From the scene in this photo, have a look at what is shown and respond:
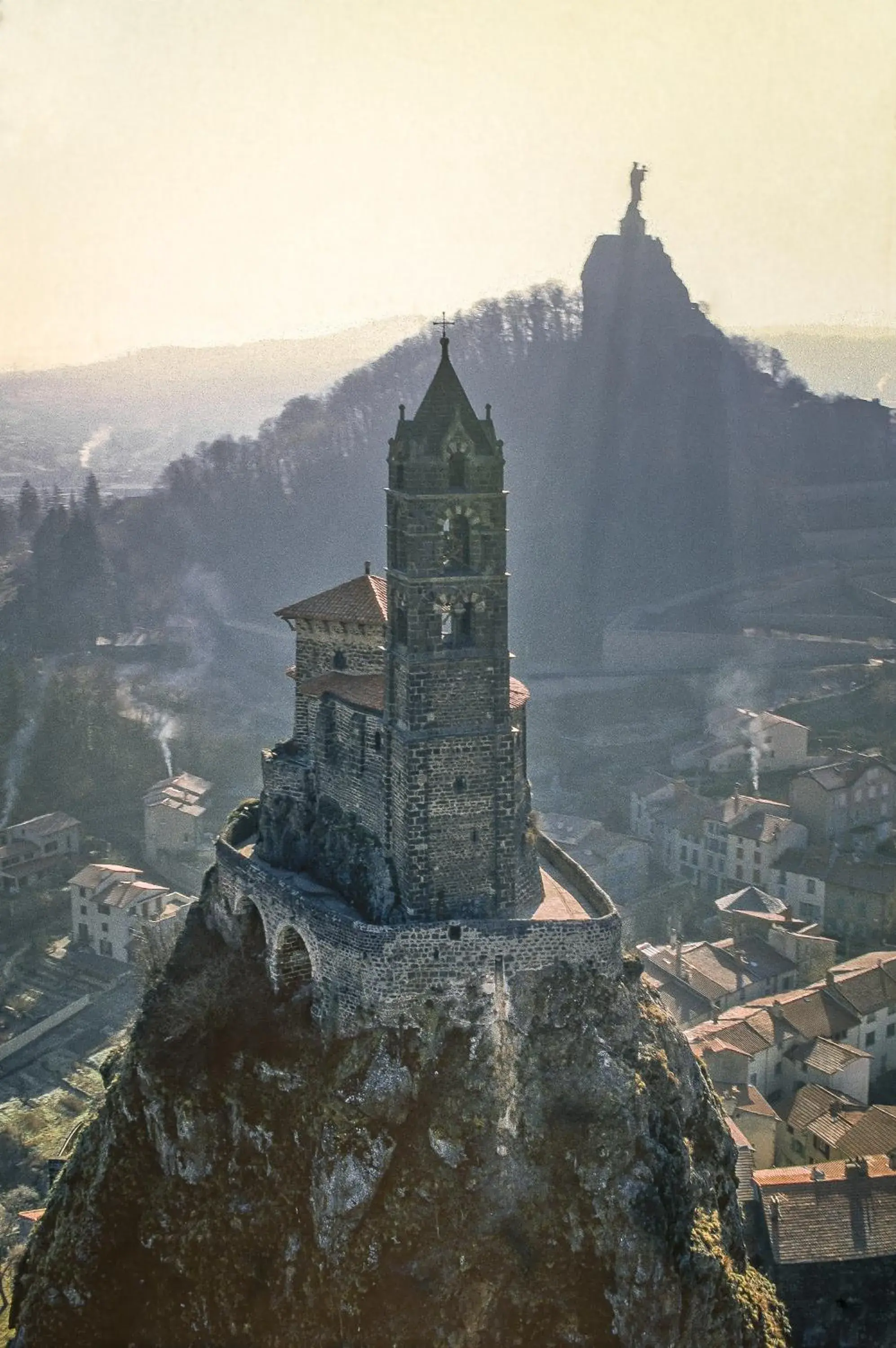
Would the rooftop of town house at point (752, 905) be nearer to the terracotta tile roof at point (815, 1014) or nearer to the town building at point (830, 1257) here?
the terracotta tile roof at point (815, 1014)

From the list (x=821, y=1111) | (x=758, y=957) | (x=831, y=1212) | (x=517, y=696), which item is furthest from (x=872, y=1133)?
(x=517, y=696)

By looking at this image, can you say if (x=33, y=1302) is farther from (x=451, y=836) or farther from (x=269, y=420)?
(x=269, y=420)

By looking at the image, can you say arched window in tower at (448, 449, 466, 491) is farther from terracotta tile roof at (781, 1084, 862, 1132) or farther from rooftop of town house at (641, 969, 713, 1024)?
terracotta tile roof at (781, 1084, 862, 1132)

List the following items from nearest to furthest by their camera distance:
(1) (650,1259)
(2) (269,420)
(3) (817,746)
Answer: (1) (650,1259) < (3) (817,746) < (2) (269,420)

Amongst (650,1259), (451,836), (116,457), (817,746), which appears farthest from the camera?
(116,457)

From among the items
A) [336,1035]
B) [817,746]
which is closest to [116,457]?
[817,746]

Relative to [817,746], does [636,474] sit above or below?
above

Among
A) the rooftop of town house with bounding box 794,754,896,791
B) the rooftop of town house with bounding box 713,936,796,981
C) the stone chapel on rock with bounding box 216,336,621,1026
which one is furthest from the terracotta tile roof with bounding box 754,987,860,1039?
the stone chapel on rock with bounding box 216,336,621,1026
